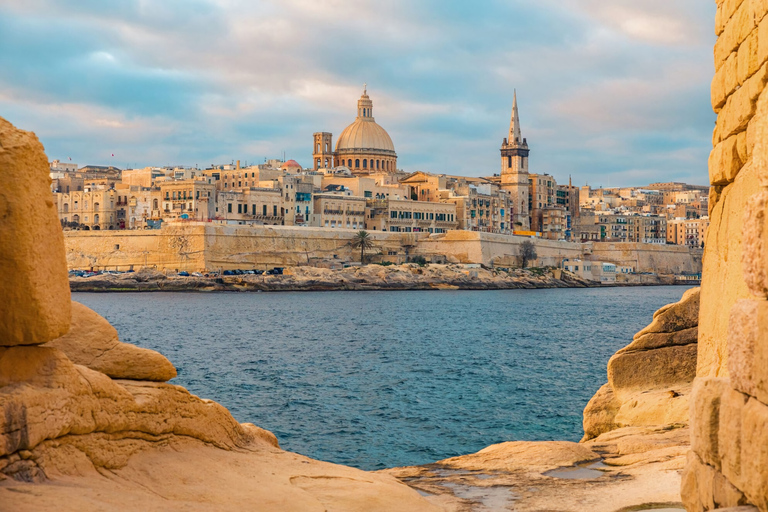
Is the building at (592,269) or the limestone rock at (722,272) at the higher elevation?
the limestone rock at (722,272)

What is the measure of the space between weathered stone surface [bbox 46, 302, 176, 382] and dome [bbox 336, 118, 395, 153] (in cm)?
9241

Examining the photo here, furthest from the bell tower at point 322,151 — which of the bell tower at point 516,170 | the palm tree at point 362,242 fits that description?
the palm tree at point 362,242

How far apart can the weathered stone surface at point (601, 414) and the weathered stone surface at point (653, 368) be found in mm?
184

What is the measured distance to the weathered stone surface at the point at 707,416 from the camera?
4.45 metres

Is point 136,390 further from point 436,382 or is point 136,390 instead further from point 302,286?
point 302,286

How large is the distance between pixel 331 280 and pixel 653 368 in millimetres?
54630

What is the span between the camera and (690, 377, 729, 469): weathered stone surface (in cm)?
445

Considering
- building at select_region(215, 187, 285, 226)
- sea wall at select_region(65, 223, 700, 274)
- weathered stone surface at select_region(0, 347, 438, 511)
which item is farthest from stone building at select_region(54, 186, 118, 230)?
weathered stone surface at select_region(0, 347, 438, 511)

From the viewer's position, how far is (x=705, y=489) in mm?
4633

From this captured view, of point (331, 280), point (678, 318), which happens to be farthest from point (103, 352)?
point (331, 280)

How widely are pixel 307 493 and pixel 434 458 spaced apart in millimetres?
6996

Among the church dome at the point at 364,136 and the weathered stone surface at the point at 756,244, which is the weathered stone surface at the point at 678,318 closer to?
the weathered stone surface at the point at 756,244

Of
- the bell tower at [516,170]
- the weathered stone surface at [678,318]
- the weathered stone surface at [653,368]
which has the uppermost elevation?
the bell tower at [516,170]

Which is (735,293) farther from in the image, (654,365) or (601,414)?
(601,414)
